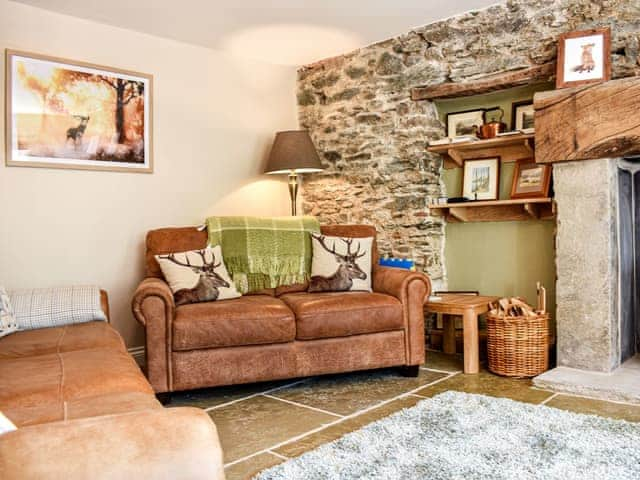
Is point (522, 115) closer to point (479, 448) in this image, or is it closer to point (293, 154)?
point (293, 154)

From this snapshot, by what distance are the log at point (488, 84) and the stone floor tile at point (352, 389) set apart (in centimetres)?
195

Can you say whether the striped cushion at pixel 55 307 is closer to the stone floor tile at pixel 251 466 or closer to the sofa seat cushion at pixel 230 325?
the sofa seat cushion at pixel 230 325

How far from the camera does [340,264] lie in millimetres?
3861

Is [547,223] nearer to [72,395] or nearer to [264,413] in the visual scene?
[264,413]

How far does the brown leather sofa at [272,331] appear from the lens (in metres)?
3.08

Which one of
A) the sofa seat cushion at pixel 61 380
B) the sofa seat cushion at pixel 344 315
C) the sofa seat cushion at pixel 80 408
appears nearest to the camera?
the sofa seat cushion at pixel 80 408

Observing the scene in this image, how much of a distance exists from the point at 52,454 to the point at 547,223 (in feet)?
11.8

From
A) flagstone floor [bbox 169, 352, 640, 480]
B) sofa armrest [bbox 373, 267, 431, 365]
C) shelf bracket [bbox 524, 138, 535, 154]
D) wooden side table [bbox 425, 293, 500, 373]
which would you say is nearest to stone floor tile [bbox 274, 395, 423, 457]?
flagstone floor [bbox 169, 352, 640, 480]

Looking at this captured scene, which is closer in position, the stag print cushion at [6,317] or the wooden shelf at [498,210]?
the stag print cushion at [6,317]

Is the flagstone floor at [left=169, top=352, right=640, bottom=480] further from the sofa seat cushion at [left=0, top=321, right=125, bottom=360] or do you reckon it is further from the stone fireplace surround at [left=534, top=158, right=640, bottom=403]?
the sofa seat cushion at [left=0, top=321, right=125, bottom=360]

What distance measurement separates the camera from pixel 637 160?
3535mm

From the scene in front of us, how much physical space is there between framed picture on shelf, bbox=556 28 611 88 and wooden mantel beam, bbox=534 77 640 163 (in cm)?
9

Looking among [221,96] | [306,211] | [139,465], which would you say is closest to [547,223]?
[306,211]

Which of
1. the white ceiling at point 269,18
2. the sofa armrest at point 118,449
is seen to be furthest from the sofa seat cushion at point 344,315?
the sofa armrest at point 118,449
